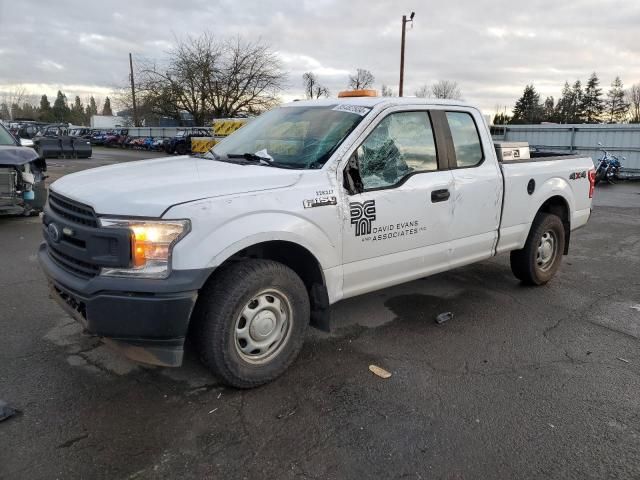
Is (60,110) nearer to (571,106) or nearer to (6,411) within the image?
(571,106)

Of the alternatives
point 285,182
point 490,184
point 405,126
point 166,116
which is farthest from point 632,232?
point 166,116

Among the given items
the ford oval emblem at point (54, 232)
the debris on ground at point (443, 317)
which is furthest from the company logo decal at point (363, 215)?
the ford oval emblem at point (54, 232)

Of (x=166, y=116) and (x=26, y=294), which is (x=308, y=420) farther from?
(x=166, y=116)

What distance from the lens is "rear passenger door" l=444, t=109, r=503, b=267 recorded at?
4.39 metres

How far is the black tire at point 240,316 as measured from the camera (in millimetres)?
3031

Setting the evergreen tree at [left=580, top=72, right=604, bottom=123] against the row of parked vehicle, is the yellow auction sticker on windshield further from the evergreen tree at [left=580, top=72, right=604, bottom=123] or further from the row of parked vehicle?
the evergreen tree at [left=580, top=72, right=604, bottom=123]

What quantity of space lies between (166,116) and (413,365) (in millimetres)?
44363

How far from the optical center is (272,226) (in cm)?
313

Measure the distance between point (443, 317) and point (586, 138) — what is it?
17686mm

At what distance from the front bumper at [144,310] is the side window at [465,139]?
264 cm

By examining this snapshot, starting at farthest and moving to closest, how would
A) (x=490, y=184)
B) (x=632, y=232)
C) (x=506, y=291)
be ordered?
(x=632, y=232) < (x=506, y=291) < (x=490, y=184)

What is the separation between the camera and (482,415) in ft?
10.2

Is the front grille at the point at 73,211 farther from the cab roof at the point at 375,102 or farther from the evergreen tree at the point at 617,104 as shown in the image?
the evergreen tree at the point at 617,104

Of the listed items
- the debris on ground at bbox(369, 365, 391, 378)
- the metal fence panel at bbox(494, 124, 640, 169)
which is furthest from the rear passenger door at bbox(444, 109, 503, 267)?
the metal fence panel at bbox(494, 124, 640, 169)
